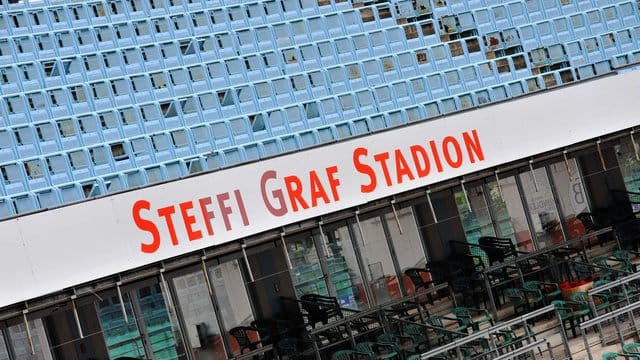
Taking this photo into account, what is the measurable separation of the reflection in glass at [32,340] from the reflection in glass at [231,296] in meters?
2.45

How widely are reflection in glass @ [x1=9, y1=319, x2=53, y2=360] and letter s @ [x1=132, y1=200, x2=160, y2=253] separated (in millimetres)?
1782

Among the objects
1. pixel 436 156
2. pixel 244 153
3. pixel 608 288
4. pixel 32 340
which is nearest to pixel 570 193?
pixel 436 156

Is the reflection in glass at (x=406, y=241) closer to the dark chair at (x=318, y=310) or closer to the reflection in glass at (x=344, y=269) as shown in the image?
the reflection in glass at (x=344, y=269)

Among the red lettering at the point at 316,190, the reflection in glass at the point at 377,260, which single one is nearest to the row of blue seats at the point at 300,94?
the reflection in glass at the point at 377,260

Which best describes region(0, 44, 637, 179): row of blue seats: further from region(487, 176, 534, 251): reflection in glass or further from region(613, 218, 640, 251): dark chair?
region(613, 218, 640, 251): dark chair

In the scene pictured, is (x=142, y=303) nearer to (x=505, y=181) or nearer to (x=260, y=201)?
(x=260, y=201)

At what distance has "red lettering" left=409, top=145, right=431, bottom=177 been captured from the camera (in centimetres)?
1413

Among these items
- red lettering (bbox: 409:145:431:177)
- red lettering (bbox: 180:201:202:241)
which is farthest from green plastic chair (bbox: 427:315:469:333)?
red lettering (bbox: 180:201:202:241)

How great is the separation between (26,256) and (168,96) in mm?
5815

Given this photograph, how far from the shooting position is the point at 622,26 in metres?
20.4

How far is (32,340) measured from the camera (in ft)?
41.4

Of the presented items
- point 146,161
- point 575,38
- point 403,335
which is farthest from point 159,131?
point 575,38

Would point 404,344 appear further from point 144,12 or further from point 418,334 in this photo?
point 144,12

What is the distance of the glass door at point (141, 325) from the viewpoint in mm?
13133
